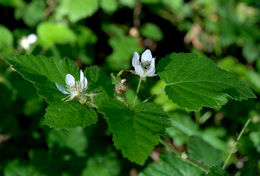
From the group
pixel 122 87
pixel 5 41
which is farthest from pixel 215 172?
pixel 5 41

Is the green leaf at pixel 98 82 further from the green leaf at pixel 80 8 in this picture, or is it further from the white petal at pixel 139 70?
the green leaf at pixel 80 8

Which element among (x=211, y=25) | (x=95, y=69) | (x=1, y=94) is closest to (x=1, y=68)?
(x=1, y=94)

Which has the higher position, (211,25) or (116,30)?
(116,30)

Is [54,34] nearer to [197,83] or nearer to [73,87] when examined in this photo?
[73,87]

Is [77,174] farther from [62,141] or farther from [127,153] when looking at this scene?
[127,153]

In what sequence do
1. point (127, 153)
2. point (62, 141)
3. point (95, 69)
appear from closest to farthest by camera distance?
point (127, 153) < point (95, 69) < point (62, 141)

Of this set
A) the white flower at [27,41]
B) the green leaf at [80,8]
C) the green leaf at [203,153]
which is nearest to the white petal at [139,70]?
the green leaf at [203,153]
